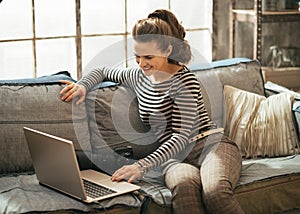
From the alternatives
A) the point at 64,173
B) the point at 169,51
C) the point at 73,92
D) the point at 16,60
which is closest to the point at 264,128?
the point at 169,51

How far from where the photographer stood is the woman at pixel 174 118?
2.55m

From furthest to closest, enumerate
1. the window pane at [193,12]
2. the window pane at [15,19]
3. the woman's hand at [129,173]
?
the window pane at [193,12]
the window pane at [15,19]
the woman's hand at [129,173]

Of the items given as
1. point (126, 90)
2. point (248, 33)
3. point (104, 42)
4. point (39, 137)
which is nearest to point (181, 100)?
point (126, 90)

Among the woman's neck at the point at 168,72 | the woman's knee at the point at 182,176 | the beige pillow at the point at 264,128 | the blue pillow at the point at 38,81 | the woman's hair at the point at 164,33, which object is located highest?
the woman's hair at the point at 164,33

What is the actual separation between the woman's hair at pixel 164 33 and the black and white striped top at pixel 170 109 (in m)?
0.08

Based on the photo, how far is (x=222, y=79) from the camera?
3.24m

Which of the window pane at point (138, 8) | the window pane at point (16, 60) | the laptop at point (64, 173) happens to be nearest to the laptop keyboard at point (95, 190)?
the laptop at point (64, 173)

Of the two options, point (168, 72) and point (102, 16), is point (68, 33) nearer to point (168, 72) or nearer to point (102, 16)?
point (102, 16)

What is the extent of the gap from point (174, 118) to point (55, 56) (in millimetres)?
1275

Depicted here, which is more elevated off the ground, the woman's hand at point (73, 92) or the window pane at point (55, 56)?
the window pane at point (55, 56)

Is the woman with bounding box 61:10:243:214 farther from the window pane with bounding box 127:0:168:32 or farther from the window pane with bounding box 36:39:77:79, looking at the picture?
the window pane with bounding box 127:0:168:32

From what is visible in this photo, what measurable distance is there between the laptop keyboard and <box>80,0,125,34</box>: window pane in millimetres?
1473

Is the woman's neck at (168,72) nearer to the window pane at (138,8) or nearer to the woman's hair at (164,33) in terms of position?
the woman's hair at (164,33)

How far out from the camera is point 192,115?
2709mm
